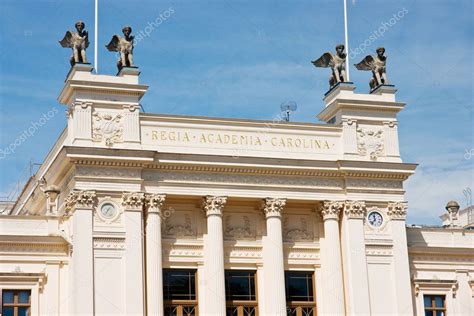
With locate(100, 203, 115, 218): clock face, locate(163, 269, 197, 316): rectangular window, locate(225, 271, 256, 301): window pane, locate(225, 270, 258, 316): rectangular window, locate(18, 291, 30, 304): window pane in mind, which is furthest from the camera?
locate(225, 271, 256, 301): window pane

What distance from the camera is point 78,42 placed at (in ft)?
136

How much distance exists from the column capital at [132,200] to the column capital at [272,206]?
5.49 meters

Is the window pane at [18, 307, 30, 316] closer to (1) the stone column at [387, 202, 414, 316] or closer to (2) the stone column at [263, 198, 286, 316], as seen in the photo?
(2) the stone column at [263, 198, 286, 316]

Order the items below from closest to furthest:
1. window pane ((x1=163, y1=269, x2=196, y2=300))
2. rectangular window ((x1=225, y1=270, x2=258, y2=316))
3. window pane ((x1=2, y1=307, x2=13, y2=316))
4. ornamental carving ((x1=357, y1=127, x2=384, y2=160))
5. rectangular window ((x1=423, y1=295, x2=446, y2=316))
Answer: window pane ((x1=2, y1=307, x2=13, y2=316)) < window pane ((x1=163, y1=269, x2=196, y2=300)) < rectangular window ((x1=225, y1=270, x2=258, y2=316)) < ornamental carving ((x1=357, y1=127, x2=384, y2=160)) < rectangular window ((x1=423, y1=295, x2=446, y2=316))

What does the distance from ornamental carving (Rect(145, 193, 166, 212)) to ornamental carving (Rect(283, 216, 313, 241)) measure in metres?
5.94

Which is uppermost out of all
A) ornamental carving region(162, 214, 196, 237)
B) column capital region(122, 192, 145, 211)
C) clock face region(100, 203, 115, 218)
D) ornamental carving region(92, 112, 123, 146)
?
ornamental carving region(92, 112, 123, 146)

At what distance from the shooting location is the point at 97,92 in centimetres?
4091

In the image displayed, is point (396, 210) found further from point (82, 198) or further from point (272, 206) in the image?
point (82, 198)

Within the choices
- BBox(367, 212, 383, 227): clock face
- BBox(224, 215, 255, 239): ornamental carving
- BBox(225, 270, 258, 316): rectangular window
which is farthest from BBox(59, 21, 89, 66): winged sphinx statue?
BBox(367, 212, 383, 227): clock face

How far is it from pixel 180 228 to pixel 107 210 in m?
3.50

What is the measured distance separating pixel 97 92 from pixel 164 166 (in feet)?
13.3

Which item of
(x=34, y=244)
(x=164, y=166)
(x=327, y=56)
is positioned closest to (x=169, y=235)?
(x=164, y=166)

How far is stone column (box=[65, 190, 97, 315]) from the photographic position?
126 feet

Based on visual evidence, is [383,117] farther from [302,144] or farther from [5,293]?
[5,293]
